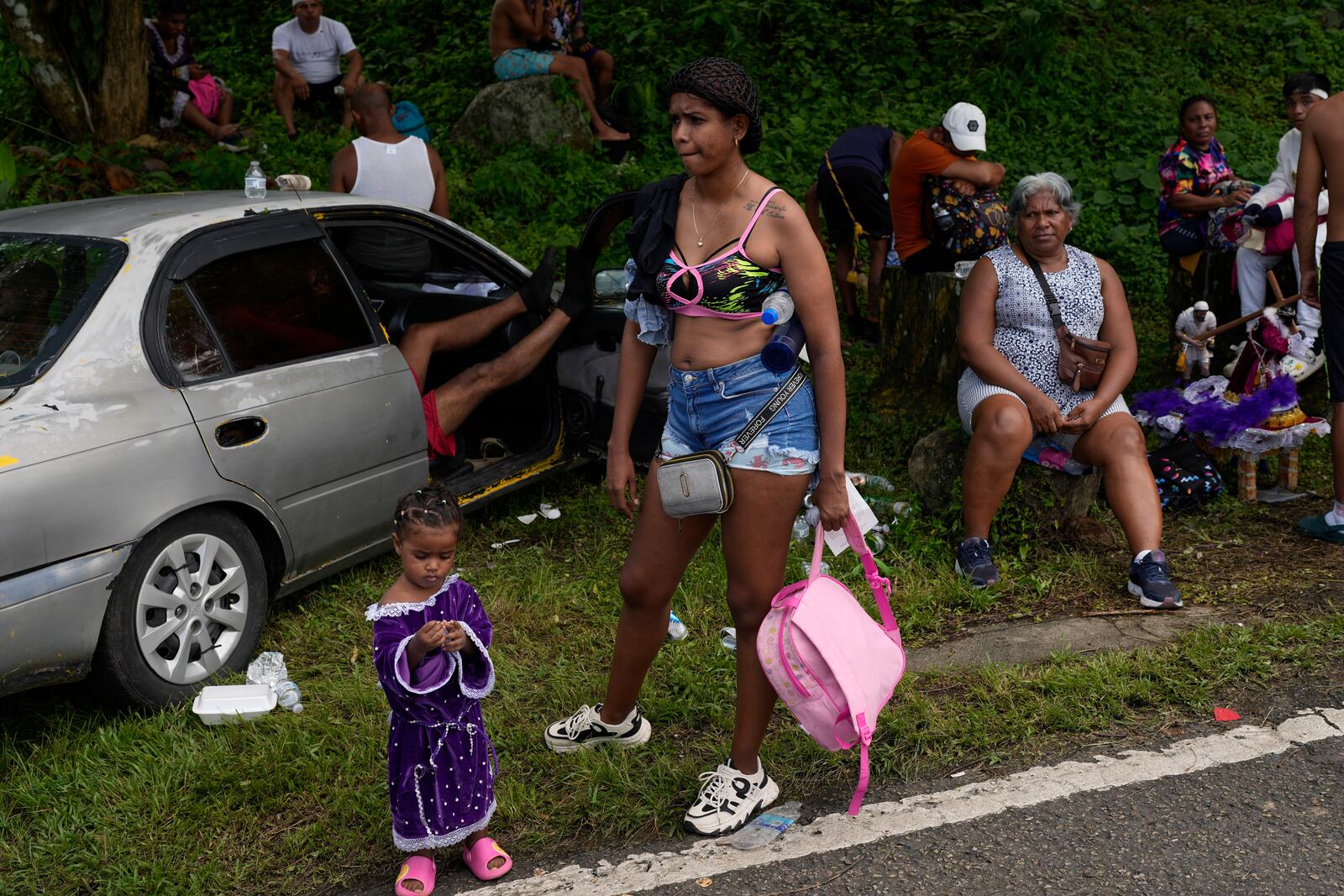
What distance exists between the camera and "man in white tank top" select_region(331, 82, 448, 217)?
22.3ft

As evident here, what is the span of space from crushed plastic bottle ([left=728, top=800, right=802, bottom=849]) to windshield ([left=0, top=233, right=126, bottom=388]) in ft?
8.19

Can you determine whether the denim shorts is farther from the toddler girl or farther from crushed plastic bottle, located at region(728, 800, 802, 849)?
crushed plastic bottle, located at region(728, 800, 802, 849)

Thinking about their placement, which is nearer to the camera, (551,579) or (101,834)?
(101,834)

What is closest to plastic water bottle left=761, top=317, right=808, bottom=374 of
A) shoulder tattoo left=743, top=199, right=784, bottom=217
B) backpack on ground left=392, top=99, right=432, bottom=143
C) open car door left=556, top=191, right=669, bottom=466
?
shoulder tattoo left=743, top=199, right=784, bottom=217

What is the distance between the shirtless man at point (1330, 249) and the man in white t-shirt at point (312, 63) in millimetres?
7738

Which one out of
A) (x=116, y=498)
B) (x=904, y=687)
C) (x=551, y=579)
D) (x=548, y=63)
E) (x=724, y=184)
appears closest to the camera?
(x=724, y=184)

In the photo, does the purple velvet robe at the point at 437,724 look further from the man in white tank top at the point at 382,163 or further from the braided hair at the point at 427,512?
the man in white tank top at the point at 382,163

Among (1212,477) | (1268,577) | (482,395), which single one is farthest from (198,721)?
(1212,477)

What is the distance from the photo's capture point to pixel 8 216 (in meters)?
4.64

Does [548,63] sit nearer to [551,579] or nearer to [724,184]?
[551,579]

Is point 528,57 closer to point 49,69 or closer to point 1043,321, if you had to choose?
point 49,69

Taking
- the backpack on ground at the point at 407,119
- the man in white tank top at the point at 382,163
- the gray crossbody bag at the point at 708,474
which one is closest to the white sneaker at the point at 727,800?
the gray crossbody bag at the point at 708,474

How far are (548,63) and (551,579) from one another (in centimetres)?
649

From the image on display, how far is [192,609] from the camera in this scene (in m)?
4.10
